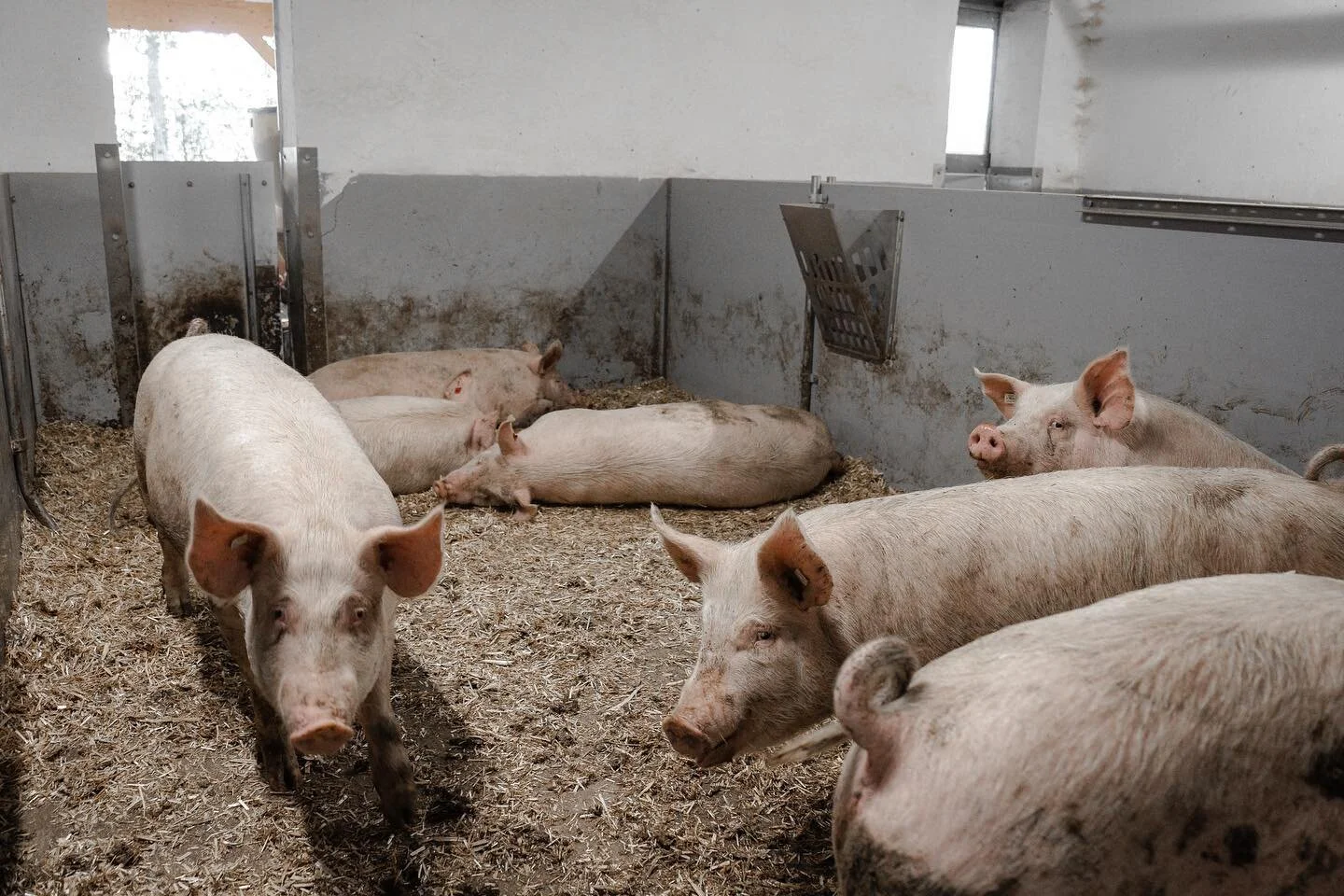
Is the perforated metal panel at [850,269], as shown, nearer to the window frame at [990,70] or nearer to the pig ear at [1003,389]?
the pig ear at [1003,389]

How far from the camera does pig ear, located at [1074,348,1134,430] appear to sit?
3.28 m

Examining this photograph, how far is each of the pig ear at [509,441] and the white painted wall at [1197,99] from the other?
5.67 metres

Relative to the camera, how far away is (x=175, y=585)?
3688 mm

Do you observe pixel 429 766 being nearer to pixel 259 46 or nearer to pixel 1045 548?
pixel 1045 548

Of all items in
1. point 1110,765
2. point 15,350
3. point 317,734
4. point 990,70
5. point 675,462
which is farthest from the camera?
point 990,70

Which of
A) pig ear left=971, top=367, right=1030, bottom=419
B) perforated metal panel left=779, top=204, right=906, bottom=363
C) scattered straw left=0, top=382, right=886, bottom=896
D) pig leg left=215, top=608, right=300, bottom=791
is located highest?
Answer: perforated metal panel left=779, top=204, right=906, bottom=363

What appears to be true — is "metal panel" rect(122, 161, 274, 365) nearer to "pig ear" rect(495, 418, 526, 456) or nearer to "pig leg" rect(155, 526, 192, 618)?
"pig ear" rect(495, 418, 526, 456)

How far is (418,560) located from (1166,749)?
4.99ft

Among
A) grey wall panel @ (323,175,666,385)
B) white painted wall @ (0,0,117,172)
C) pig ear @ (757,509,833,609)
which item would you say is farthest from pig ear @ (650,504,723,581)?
white painted wall @ (0,0,117,172)

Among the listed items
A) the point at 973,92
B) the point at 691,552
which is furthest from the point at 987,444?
the point at 973,92

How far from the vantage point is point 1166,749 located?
146 centimetres

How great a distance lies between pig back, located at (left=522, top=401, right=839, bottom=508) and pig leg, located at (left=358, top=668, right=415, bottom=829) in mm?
2583

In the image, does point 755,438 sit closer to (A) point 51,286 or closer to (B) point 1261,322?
(B) point 1261,322

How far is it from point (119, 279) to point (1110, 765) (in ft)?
19.5
